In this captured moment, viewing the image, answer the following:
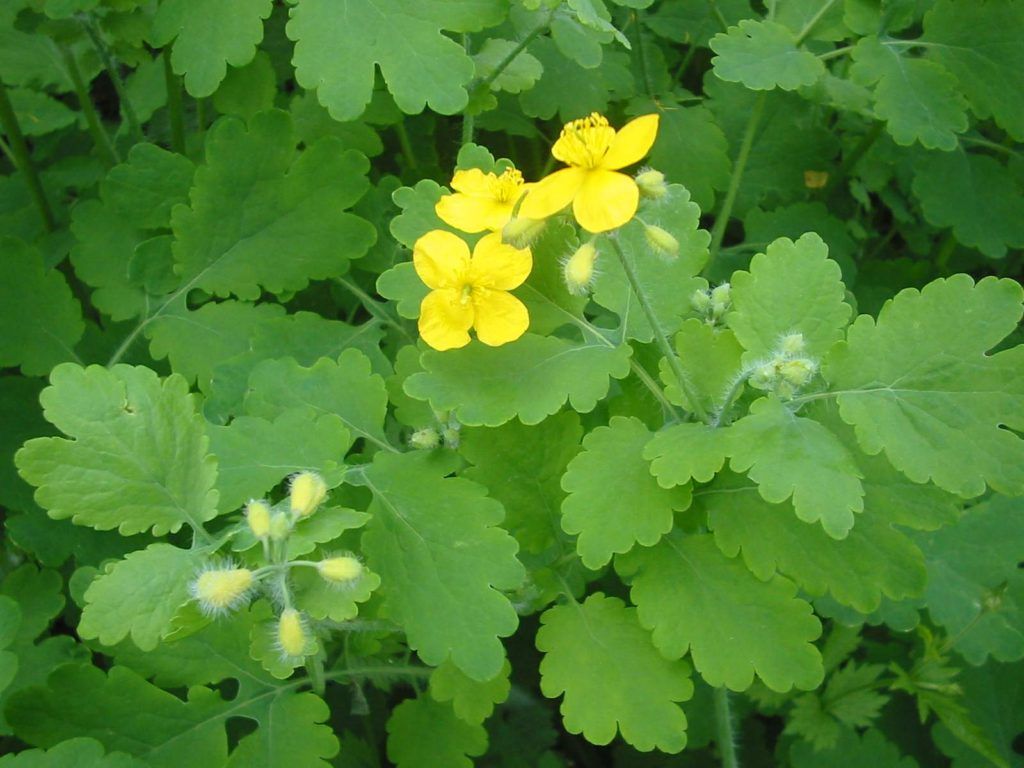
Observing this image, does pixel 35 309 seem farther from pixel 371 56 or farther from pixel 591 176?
pixel 591 176

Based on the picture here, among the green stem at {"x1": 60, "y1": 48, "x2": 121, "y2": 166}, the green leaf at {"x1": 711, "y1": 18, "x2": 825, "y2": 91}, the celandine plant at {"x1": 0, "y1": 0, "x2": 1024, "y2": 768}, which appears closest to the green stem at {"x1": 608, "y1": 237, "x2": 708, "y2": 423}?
the celandine plant at {"x1": 0, "y1": 0, "x2": 1024, "y2": 768}

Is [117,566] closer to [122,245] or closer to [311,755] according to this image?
[311,755]

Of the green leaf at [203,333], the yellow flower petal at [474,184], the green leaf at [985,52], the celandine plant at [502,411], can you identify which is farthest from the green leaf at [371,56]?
the green leaf at [985,52]

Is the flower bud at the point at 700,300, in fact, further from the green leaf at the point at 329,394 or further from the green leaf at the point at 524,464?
the green leaf at the point at 329,394

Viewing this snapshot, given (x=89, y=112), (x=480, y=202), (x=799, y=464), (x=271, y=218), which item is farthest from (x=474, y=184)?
(x=89, y=112)

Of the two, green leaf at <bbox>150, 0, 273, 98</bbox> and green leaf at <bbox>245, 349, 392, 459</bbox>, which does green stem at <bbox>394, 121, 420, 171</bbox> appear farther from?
green leaf at <bbox>245, 349, 392, 459</bbox>

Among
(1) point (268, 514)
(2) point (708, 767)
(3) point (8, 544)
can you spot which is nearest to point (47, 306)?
(3) point (8, 544)

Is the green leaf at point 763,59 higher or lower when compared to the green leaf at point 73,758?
higher
